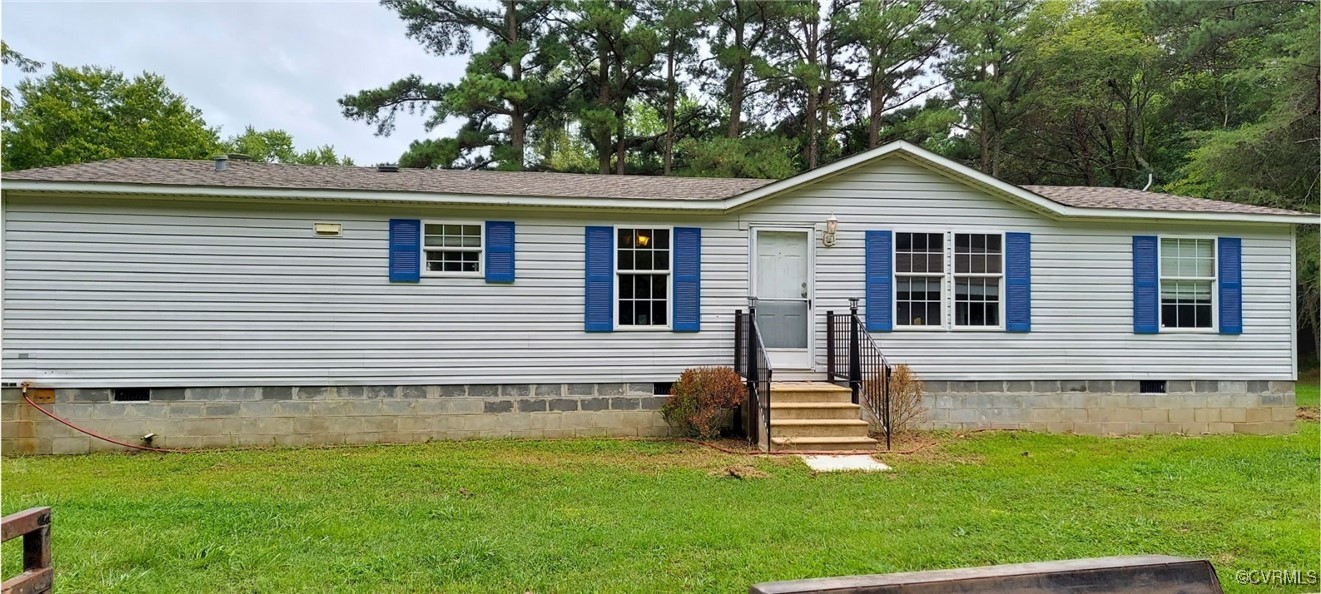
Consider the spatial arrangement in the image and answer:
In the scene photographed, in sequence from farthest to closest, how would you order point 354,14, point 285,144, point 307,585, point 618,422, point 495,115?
point 285,144 → point 495,115 → point 354,14 → point 618,422 → point 307,585

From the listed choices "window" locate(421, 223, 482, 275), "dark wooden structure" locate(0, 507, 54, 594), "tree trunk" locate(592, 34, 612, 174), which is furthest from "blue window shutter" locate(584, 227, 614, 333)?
"tree trunk" locate(592, 34, 612, 174)

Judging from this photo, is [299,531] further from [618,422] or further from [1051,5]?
[1051,5]

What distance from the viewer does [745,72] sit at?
66.2 ft

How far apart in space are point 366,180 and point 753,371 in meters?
5.27

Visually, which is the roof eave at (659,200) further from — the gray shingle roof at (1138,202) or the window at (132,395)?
the window at (132,395)

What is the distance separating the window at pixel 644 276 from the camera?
815 cm

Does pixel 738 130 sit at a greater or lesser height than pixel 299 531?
greater

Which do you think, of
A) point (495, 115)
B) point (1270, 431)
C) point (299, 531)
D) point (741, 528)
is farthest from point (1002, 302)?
point (495, 115)

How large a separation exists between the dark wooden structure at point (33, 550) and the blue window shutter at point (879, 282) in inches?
300

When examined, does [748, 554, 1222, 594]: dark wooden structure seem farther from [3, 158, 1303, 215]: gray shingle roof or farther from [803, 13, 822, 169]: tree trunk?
[803, 13, 822, 169]: tree trunk

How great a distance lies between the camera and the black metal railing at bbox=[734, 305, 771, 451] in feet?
23.7

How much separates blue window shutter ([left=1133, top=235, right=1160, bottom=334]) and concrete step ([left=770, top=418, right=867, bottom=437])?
4.28m

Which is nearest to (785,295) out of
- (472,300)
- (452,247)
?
(472,300)

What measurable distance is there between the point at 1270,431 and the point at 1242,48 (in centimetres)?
1484
